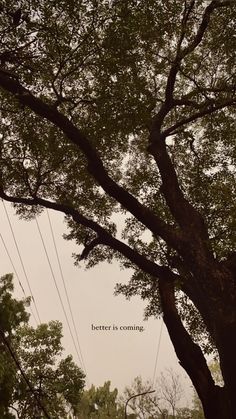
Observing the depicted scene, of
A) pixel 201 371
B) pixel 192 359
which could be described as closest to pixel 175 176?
pixel 192 359

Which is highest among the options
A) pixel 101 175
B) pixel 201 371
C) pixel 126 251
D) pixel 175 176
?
pixel 175 176

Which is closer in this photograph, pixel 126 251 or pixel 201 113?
pixel 126 251

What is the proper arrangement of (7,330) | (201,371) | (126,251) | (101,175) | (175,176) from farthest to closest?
(7,330)
(175,176)
(126,251)
(101,175)
(201,371)

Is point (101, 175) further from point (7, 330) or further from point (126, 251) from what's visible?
point (7, 330)

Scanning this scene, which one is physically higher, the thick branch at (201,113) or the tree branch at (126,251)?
the thick branch at (201,113)

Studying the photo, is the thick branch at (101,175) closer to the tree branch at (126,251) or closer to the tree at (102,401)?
the tree branch at (126,251)

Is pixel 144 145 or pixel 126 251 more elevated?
pixel 144 145

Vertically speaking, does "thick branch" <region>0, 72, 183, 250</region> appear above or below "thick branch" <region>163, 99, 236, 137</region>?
below

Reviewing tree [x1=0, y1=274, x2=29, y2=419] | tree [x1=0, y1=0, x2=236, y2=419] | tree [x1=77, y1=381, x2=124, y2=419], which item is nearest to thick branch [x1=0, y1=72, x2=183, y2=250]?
tree [x1=0, y1=0, x2=236, y2=419]

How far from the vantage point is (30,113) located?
9758 millimetres

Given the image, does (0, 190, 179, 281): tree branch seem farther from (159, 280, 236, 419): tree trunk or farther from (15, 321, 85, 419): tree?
(15, 321, 85, 419): tree

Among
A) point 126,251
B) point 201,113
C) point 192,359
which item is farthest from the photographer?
point 201,113

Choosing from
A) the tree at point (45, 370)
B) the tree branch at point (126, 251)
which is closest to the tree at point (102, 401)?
the tree at point (45, 370)

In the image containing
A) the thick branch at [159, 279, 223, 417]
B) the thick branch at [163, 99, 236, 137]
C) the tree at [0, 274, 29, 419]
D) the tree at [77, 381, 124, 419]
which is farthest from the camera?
the tree at [77, 381, 124, 419]
